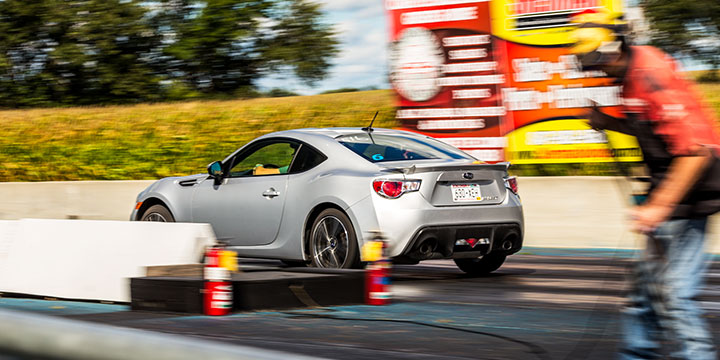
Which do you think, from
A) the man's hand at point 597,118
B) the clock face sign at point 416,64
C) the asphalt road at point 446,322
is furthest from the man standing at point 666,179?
the clock face sign at point 416,64

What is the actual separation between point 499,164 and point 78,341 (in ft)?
25.5

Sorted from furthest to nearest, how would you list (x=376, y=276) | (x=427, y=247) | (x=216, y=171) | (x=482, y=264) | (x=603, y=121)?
(x=216, y=171) < (x=482, y=264) < (x=427, y=247) < (x=376, y=276) < (x=603, y=121)

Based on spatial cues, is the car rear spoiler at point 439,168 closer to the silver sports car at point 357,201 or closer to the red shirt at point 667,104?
the silver sports car at point 357,201

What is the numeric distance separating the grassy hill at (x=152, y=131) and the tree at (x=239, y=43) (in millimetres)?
→ 17733

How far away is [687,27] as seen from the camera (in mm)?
21938

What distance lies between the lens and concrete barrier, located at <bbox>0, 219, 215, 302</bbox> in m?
8.55

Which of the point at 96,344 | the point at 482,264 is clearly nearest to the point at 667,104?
the point at 96,344

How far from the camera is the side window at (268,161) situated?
10297mm

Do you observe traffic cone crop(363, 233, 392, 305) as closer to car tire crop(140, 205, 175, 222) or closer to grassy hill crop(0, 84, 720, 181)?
car tire crop(140, 205, 175, 222)

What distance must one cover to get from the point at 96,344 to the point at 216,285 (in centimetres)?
528

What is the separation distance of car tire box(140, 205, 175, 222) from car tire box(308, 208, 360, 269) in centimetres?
236

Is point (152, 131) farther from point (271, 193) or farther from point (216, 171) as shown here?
point (271, 193)

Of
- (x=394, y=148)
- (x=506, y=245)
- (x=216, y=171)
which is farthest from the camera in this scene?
(x=216, y=171)

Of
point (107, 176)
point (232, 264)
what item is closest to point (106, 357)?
point (232, 264)
